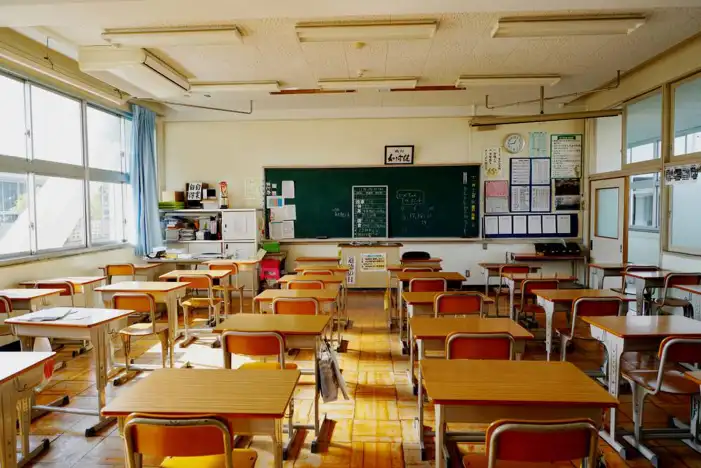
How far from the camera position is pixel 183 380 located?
1913 mm

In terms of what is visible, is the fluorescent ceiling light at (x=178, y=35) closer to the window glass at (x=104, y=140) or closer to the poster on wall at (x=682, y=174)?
the window glass at (x=104, y=140)

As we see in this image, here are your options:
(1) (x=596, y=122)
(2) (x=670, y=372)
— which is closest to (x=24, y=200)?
(2) (x=670, y=372)

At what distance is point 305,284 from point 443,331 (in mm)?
2131

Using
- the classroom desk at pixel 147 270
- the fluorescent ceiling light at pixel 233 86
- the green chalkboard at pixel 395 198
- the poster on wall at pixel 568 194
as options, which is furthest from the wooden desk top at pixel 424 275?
the poster on wall at pixel 568 194

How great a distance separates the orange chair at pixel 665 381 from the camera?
2.38 m

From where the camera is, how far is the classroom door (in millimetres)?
6727

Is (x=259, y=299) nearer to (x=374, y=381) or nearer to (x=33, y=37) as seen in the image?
(x=374, y=381)

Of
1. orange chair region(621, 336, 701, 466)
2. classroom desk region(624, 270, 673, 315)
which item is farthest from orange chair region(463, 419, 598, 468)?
classroom desk region(624, 270, 673, 315)

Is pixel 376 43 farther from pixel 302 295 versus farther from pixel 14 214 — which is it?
pixel 14 214

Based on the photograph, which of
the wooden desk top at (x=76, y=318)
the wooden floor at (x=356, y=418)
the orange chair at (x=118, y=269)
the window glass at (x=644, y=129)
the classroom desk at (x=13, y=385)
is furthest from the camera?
the window glass at (x=644, y=129)

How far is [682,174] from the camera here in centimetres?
524

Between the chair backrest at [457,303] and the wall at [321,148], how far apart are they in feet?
14.3

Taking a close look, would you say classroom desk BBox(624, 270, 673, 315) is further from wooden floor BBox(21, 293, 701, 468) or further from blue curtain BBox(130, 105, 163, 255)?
blue curtain BBox(130, 105, 163, 255)

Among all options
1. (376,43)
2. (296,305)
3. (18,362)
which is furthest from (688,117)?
(18,362)
